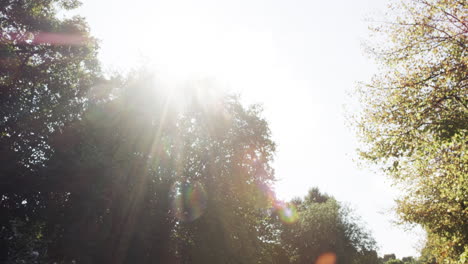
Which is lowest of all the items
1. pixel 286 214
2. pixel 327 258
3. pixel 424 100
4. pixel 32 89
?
pixel 424 100

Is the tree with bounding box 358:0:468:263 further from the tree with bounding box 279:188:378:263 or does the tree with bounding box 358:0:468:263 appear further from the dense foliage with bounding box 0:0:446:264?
the tree with bounding box 279:188:378:263

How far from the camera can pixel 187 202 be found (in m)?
23.0

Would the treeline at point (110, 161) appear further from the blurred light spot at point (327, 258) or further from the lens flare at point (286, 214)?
the lens flare at point (286, 214)

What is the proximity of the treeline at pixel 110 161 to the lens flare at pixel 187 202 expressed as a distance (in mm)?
87

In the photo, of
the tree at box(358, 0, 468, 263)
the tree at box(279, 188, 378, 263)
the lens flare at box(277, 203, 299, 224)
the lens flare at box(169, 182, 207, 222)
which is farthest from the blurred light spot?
the tree at box(358, 0, 468, 263)

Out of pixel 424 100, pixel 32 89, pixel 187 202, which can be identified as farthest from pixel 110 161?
pixel 424 100

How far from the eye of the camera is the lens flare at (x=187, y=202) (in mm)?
22516

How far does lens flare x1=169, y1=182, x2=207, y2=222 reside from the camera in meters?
22.5

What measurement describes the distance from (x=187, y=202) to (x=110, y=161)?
6693 millimetres

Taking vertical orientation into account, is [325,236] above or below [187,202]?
above

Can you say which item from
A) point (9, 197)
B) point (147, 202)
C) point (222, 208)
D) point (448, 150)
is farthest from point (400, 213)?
point (9, 197)

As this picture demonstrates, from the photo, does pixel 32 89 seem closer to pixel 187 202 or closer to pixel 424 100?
pixel 187 202

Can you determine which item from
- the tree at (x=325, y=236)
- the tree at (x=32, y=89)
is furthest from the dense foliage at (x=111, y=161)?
the tree at (x=325, y=236)

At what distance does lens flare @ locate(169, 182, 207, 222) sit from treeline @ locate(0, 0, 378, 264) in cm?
9
